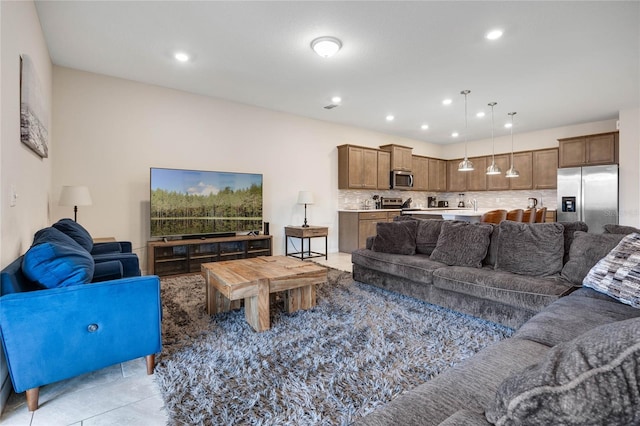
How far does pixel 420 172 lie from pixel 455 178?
1.18 m

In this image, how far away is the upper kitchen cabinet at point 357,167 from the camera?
641cm

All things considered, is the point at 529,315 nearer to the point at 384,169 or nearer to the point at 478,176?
the point at 384,169

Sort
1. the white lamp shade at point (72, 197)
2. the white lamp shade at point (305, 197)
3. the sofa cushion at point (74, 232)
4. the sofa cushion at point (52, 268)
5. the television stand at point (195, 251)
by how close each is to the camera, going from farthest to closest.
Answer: the white lamp shade at point (305, 197), the television stand at point (195, 251), the white lamp shade at point (72, 197), the sofa cushion at point (74, 232), the sofa cushion at point (52, 268)

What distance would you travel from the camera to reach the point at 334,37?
3139 mm

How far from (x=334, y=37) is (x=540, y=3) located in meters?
1.80

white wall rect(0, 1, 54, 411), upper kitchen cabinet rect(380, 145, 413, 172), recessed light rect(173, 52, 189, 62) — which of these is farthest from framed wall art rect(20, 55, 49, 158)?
upper kitchen cabinet rect(380, 145, 413, 172)

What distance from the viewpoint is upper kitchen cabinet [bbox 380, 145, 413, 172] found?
711 cm

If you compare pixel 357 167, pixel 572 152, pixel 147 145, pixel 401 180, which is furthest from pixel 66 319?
pixel 572 152

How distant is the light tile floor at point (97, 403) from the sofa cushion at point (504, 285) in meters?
2.43

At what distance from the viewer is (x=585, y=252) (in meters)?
2.40

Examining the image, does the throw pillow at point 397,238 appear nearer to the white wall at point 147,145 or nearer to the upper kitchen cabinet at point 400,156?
the white wall at point 147,145

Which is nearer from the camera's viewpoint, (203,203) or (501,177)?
(203,203)

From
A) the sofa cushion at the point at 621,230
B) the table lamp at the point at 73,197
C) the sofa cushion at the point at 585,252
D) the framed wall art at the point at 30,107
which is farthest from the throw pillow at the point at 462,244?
the table lamp at the point at 73,197

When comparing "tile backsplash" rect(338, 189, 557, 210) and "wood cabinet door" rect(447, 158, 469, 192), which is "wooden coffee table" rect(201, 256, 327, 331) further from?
"wood cabinet door" rect(447, 158, 469, 192)
